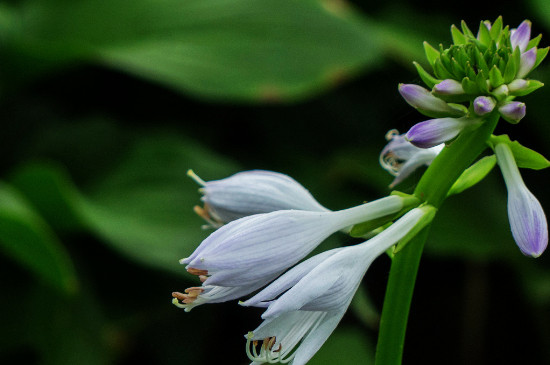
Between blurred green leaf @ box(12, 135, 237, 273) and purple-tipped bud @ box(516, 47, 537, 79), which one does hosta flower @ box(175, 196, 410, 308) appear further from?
blurred green leaf @ box(12, 135, 237, 273)

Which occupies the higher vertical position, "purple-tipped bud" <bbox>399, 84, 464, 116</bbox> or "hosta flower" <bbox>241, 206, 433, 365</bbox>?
"purple-tipped bud" <bbox>399, 84, 464, 116</bbox>

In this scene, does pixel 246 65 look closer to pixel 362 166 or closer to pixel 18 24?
pixel 362 166

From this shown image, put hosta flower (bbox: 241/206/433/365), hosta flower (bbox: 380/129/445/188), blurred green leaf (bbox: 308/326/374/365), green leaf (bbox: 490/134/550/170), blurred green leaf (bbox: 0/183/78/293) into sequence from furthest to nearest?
blurred green leaf (bbox: 308/326/374/365)
blurred green leaf (bbox: 0/183/78/293)
hosta flower (bbox: 380/129/445/188)
green leaf (bbox: 490/134/550/170)
hosta flower (bbox: 241/206/433/365)

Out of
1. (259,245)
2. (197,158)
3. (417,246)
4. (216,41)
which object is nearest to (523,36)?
(417,246)

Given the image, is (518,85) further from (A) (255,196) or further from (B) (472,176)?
(A) (255,196)

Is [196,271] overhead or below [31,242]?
below

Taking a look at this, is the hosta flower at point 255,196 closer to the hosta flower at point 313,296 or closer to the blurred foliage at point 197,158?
the hosta flower at point 313,296

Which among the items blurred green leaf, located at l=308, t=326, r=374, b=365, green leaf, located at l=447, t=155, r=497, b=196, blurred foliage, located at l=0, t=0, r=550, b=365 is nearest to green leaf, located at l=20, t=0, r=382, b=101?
blurred foliage, located at l=0, t=0, r=550, b=365
